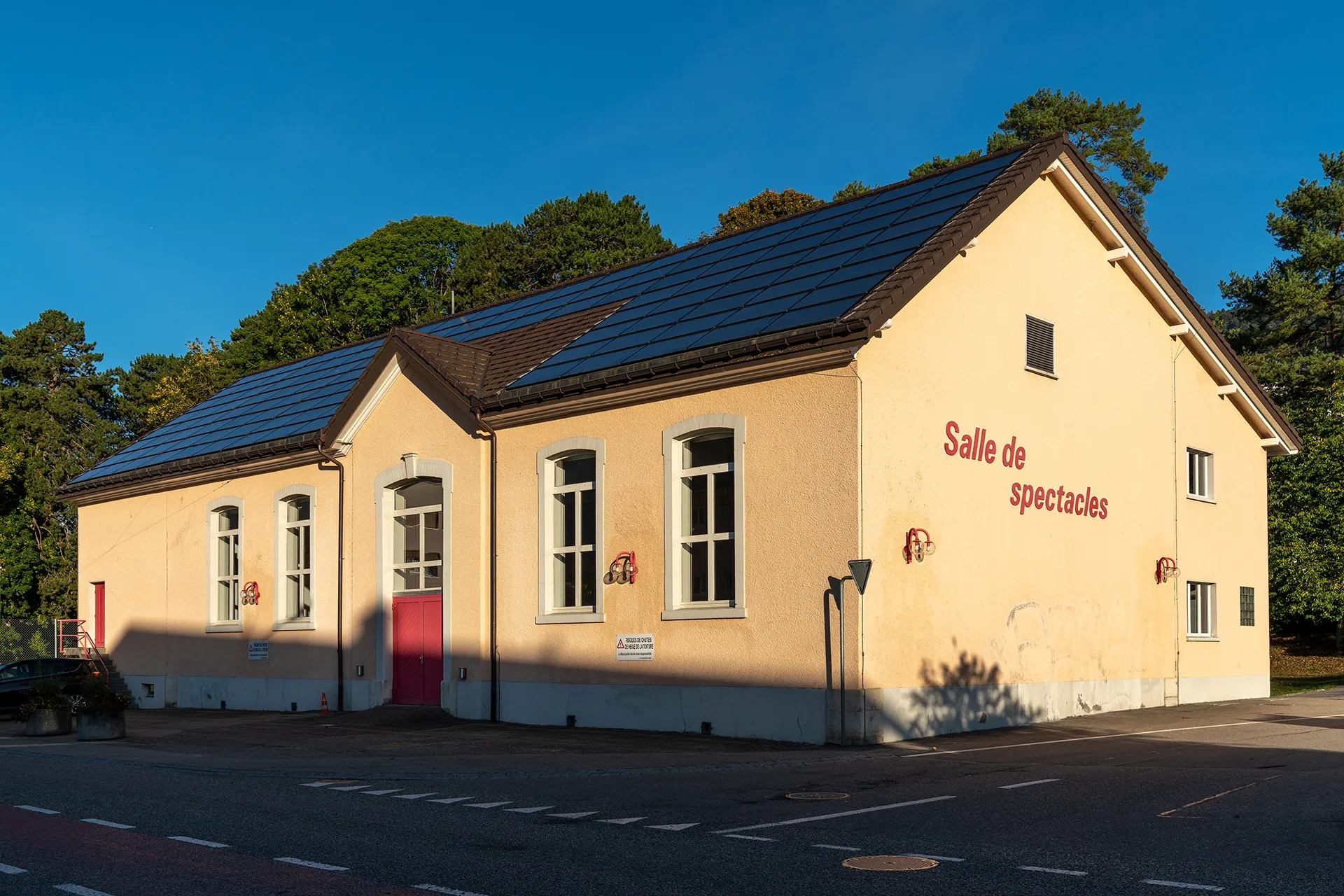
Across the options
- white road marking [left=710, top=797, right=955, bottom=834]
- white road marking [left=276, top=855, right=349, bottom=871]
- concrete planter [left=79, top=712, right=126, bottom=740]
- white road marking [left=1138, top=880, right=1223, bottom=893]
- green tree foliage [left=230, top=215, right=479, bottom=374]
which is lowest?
concrete planter [left=79, top=712, right=126, bottom=740]

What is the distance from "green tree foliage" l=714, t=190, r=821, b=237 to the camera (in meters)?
52.7

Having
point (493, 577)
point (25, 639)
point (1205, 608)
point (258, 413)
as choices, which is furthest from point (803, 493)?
point (25, 639)

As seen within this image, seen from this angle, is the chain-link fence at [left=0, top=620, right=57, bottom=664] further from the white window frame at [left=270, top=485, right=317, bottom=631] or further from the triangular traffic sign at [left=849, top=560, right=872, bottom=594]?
the triangular traffic sign at [left=849, top=560, right=872, bottom=594]

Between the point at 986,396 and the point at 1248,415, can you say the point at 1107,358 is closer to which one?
the point at 986,396

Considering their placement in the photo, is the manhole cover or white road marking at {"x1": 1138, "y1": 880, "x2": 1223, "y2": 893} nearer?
white road marking at {"x1": 1138, "y1": 880, "x2": 1223, "y2": 893}

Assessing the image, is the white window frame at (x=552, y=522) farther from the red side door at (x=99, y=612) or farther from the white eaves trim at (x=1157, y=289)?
the red side door at (x=99, y=612)

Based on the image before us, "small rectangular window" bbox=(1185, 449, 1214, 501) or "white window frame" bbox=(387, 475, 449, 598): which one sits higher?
"small rectangular window" bbox=(1185, 449, 1214, 501)

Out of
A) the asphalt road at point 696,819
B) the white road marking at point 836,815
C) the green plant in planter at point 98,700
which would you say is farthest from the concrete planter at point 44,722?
the white road marking at point 836,815

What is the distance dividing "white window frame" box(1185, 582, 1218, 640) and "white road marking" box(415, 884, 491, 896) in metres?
19.8

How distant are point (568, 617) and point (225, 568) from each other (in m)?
12.3

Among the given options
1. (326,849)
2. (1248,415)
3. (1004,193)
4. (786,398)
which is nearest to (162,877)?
(326,849)

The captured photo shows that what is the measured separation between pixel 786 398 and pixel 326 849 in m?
10.0

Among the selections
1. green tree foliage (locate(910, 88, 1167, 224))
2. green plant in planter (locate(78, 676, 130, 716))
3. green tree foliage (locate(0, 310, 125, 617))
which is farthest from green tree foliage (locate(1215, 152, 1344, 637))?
green tree foliage (locate(0, 310, 125, 617))

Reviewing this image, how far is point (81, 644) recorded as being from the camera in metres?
33.3
